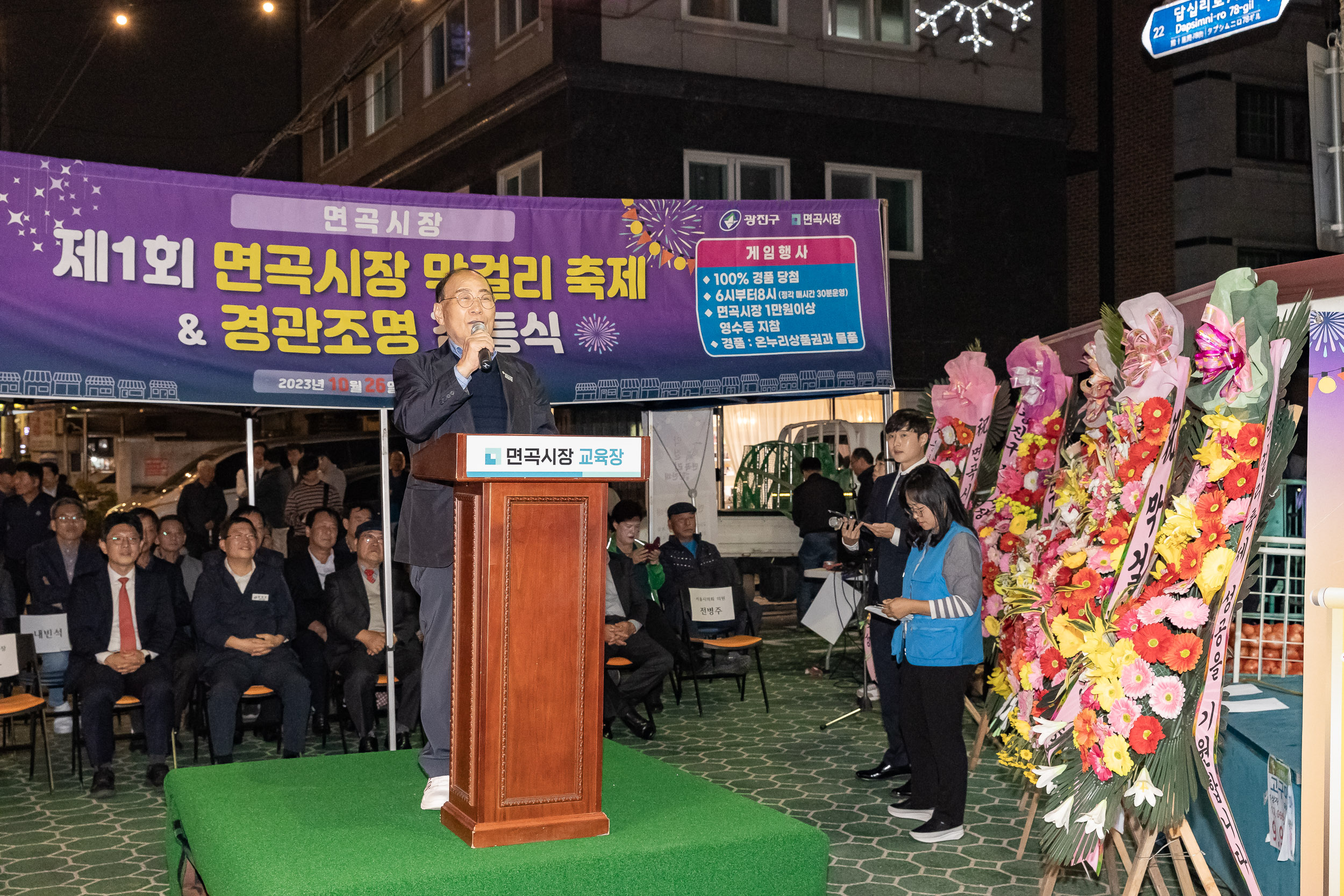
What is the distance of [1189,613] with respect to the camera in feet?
9.87

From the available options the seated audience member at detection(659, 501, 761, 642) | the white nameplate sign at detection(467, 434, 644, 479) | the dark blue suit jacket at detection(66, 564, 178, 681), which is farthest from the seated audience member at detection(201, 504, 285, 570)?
the white nameplate sign at detection(467, 434, 644, 479)

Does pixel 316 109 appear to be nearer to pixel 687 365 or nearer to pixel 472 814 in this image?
pixel 687 365

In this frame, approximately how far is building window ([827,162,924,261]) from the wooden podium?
11411 mm

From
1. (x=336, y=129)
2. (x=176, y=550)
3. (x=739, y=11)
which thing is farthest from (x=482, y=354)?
(x=336, y=129)

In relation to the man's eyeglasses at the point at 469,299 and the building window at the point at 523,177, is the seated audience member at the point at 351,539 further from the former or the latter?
the building window at the point at 523,177

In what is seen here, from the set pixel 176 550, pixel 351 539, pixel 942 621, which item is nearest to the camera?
pixel 942 621

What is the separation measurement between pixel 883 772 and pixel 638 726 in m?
1.62

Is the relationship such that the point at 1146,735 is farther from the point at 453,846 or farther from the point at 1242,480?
the point at 453,846

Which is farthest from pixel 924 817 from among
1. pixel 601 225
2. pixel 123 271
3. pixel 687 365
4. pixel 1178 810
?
pixel 123 271

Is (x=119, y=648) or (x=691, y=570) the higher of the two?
(x=691, y=570)

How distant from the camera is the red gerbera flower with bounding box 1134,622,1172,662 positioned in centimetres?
301

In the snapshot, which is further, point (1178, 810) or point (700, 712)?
point (700, 712)

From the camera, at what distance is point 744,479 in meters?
13.1

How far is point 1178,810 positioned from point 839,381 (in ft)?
14.5
